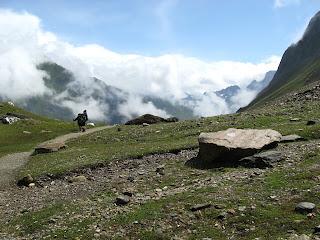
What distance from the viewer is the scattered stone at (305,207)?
24.4 meters

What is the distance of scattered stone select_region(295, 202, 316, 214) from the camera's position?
24.4 meters

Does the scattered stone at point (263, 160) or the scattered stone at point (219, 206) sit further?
the scattered stone at point (263, 160)

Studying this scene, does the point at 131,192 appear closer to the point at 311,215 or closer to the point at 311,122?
the point at 311,215

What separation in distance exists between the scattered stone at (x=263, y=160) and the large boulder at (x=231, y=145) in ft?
3.38

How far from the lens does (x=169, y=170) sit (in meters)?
37.7

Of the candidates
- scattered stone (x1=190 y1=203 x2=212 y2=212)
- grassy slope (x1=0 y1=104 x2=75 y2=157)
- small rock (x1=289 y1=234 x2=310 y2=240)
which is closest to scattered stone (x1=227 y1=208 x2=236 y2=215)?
scattered stone (x1=190 y1=203 x2=212 y2=212)

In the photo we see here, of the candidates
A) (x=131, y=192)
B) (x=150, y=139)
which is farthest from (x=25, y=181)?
(x=150, y=139)

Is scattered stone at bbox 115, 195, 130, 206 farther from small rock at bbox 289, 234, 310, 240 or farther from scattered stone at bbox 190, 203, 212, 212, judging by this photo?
small rock at bbox 289, 234, 310, 240

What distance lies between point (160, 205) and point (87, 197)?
7045 mm

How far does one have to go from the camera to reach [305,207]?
80.3 ft

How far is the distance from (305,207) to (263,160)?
965 centimetres

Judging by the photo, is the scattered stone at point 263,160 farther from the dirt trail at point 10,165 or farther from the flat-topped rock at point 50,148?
the flat-topped rock at point 50,148

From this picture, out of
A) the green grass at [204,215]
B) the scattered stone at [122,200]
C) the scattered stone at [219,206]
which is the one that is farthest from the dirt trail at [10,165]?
the scattered stone at [219,206]

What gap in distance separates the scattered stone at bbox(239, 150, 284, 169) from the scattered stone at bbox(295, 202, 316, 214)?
8581mm
